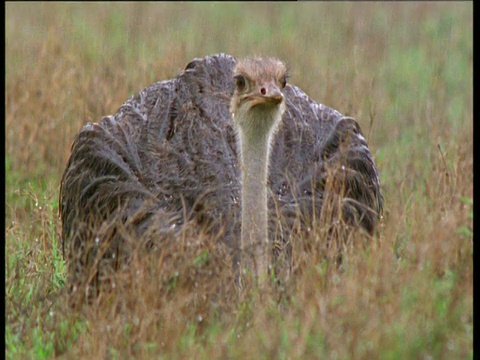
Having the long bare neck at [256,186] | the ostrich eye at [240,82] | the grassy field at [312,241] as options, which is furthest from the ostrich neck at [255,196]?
the grassy field at [312,241]

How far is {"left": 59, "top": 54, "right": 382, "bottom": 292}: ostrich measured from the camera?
16.9ft

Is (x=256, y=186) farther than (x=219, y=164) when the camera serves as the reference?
No

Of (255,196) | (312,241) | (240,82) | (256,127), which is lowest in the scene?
(312,241)

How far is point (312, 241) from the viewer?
189 inches

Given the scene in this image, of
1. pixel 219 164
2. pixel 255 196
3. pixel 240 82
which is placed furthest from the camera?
pixel 219 164

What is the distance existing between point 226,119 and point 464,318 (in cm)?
237

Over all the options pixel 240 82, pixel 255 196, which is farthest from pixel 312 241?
pixel 240 82

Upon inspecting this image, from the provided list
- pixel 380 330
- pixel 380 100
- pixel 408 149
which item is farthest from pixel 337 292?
pixel 380 100

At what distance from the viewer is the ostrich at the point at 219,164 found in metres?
5.14

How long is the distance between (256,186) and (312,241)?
419 mm

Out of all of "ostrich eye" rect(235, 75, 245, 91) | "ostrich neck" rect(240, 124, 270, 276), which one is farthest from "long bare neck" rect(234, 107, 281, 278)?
"ostrich eye" rect(235, 75, 245, 91)

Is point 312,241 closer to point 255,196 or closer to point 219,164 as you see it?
point 255,196

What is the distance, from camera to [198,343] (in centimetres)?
425

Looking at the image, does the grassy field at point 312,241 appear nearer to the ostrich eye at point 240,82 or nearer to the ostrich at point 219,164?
the ostrich at point 219,164
